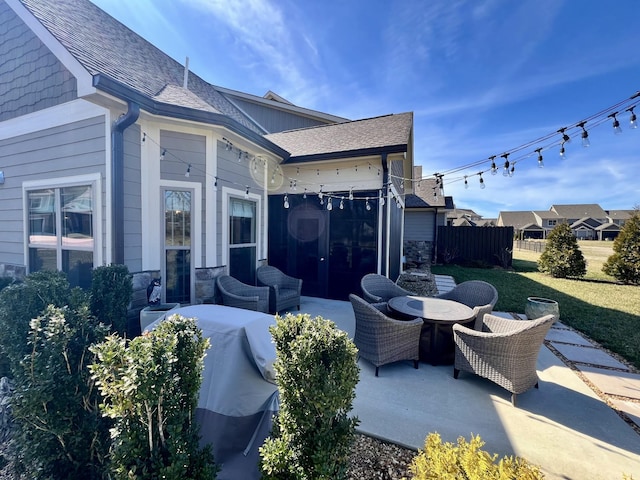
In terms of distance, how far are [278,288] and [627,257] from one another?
484 inches

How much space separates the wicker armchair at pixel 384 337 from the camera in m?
3.38

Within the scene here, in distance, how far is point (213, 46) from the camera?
21.0 feet

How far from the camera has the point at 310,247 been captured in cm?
674

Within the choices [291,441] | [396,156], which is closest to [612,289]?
[396,156]

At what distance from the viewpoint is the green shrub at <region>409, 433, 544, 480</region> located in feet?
3.64

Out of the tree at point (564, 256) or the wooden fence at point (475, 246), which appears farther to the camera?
the wooden fence at point (475, 246)

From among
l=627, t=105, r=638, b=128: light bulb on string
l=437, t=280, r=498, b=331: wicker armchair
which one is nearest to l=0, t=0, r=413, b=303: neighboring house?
l=437, t=280, r=498, b=331: wicker armchair

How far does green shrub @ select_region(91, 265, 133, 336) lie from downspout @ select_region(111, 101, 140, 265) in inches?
12.9

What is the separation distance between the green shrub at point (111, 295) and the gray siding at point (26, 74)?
2.88 metres

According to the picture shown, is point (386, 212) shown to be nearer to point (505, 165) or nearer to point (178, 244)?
point (505, 165)

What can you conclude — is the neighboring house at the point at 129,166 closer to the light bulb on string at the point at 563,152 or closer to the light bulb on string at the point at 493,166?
the light bulb on string at the point at 493,166

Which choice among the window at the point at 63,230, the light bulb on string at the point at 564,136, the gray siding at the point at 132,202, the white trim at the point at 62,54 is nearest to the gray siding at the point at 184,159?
the gray siding at the point at 132,202

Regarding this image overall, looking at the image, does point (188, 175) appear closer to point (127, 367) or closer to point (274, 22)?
point (127, 367)

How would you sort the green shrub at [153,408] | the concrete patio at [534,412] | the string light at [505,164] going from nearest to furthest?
the green shrub at [153,408]
the concrete patio at [534,412]
the string light at [505,164]
